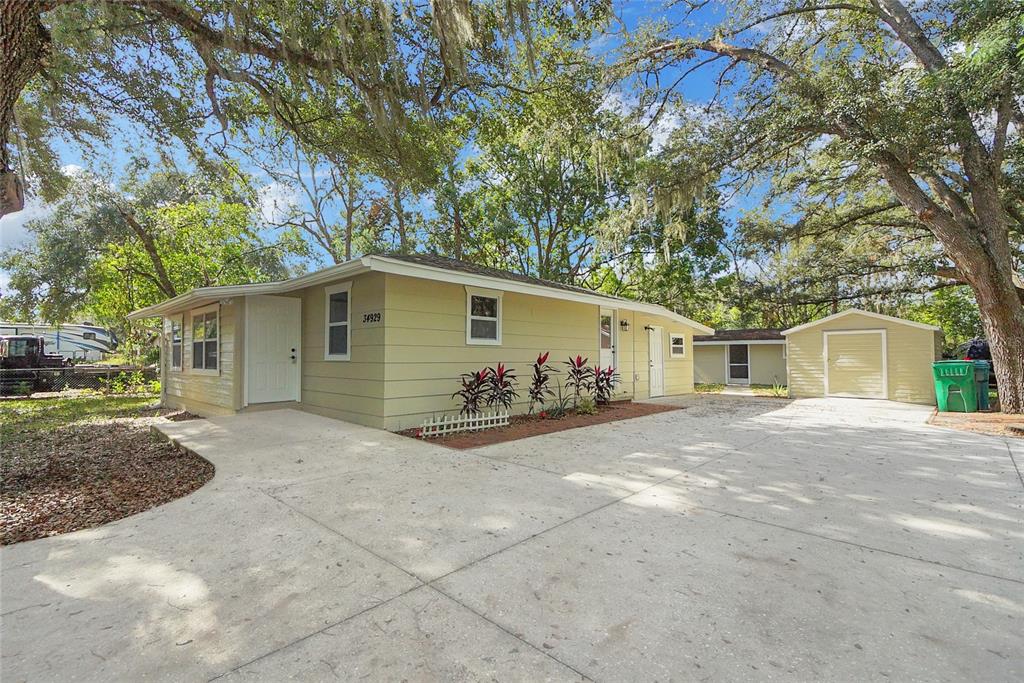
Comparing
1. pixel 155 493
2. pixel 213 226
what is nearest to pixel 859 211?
pixel 155 493

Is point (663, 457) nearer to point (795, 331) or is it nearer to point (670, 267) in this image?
point (795, 331)

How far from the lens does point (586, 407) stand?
9.00m

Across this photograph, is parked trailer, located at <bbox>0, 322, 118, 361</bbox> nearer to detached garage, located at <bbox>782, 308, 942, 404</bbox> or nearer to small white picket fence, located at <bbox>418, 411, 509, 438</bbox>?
small white picket fence, located at <bbox>418, 411, 509, 438</bbox>

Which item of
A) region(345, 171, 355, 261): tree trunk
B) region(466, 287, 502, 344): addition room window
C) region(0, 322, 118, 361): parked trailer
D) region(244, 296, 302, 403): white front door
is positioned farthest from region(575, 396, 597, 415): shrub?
region(0, 322, 118, 361): parked trailer

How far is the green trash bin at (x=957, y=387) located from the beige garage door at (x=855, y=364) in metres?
2.90

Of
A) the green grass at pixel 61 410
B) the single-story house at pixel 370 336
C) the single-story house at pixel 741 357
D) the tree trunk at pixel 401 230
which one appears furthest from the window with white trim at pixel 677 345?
the green grass at pixel 61 410

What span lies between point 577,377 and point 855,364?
899cm

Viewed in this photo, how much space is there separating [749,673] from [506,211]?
17.8 metres

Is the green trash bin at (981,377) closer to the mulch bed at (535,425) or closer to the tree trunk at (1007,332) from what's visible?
the tree trunk at (1007,332)

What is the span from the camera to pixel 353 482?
13.0ft

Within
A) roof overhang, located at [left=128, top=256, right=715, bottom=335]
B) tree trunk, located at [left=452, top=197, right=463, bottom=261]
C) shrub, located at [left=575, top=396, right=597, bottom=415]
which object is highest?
tree trunk, located at [left=452, top=197, right=463, bottom=261]

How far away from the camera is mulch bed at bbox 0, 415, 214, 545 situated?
317 centimetres

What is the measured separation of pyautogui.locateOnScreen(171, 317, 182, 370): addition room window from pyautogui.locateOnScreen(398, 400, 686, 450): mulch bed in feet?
24.2

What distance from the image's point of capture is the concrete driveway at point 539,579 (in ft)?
5.47
